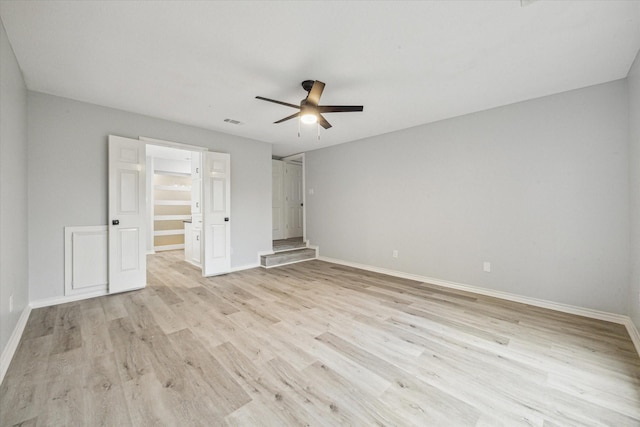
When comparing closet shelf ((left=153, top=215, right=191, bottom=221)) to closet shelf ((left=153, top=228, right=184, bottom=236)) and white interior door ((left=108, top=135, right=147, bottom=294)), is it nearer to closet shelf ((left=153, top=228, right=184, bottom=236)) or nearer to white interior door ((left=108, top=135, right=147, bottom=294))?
closet shelf ((left=153, top=228, right=184, bottom=236))

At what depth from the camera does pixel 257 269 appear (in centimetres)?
499

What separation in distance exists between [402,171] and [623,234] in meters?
2.69

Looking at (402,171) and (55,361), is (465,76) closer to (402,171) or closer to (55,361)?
(402,171)

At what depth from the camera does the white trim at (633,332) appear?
7.26 feet

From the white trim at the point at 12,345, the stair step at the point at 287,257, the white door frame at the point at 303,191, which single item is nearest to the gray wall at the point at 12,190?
the white trim at the point at 12,345

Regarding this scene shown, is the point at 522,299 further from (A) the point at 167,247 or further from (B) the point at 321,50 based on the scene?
(A) the point at 167,247

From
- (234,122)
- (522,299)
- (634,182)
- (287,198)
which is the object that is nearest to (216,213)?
(234,122)

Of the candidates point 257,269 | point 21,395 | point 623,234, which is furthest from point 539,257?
point 21,395

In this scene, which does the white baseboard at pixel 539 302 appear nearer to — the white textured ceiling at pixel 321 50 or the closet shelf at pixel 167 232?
the white textured ceiling at pixel 321 50

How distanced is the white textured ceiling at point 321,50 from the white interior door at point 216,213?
1.22 metres

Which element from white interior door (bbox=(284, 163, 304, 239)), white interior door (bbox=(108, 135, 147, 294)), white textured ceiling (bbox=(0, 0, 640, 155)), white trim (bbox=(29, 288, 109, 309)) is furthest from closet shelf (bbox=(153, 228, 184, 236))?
white textured ceiling (bbox=(0, 0, 640, 155))

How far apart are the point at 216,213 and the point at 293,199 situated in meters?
2.83

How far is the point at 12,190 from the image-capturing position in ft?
7.40

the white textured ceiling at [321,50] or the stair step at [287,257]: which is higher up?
the white textured ceiling at [321,50]
